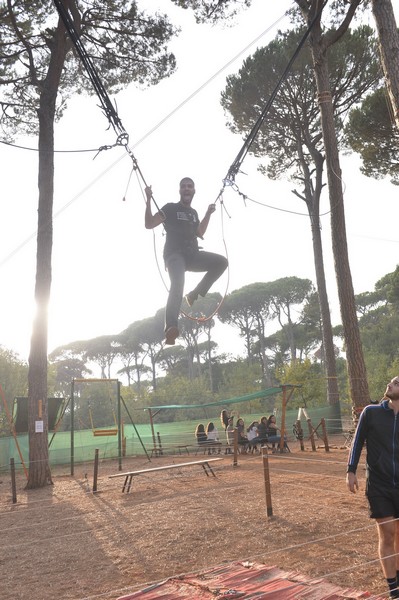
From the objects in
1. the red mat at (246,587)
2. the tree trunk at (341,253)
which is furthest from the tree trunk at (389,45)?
the red mat at (246,587)

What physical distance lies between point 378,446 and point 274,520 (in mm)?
2895

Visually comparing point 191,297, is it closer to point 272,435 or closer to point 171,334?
point 171,334

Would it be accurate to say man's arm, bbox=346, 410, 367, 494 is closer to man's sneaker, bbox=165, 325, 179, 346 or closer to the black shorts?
the black shorts

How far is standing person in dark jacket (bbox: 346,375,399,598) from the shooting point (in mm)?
3418

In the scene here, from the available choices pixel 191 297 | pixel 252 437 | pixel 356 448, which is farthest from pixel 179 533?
pixel 252 437

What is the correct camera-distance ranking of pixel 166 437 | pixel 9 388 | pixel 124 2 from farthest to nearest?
pixel 9 388, pixel 166 437, pixel 124 2

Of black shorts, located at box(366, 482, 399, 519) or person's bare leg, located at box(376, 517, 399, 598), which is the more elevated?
black shorts, located at box(366, 482, 399, 519)

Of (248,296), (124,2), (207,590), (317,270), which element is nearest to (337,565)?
(207,590)

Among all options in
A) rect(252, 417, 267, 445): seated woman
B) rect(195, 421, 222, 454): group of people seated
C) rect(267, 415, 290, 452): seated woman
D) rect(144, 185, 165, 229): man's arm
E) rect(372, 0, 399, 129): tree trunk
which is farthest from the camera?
rect(195, 421, 222, 454): group of people seated

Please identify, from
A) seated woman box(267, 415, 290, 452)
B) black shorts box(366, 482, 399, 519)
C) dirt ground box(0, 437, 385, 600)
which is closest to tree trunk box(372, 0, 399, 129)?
black shorts box(366, 482, 399, 519)

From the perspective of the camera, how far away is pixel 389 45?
5.72 m

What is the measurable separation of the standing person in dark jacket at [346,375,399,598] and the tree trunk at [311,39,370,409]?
4501 millimetres

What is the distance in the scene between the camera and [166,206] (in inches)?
176

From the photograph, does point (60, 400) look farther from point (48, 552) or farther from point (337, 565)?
point (337, 565)
